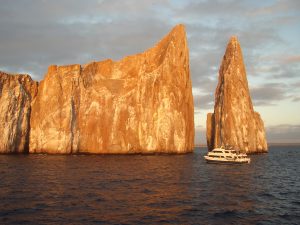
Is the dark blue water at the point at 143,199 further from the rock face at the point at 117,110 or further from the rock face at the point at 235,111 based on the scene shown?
the rock face at the point at 235,111

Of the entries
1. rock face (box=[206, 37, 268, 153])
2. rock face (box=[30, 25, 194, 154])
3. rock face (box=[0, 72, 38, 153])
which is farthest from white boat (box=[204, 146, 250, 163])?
rock face (box=[0, 72, 38, 153])

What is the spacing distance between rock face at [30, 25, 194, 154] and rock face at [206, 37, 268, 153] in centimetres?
1038

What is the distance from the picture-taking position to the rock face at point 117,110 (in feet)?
276

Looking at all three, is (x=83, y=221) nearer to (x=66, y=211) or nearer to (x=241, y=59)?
(x=66, y=211)

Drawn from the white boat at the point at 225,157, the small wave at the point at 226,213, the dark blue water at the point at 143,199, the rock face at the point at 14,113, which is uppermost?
the rock face at the point at 14,113

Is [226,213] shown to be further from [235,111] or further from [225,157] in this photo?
[235,111]

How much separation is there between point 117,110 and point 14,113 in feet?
90.4

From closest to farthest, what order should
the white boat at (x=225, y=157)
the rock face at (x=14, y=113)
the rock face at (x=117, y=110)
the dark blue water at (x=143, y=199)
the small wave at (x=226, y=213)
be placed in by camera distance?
the dark blue water at (x=143, y=199), the small wave at (x=226, y=213), the white boat at (x=225, y=157), the rock face at (x=117, y=110), the rock face at (x=14, y=113)

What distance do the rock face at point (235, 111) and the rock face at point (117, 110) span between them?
10379 mm

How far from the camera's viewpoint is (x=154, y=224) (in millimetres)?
21516

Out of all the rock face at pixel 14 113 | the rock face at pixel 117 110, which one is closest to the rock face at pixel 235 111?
the rock face at pixel 117 110

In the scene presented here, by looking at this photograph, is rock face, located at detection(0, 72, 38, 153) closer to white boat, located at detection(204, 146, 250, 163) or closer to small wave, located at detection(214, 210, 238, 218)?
white boat, located at detection(204, 146, 250, 163)

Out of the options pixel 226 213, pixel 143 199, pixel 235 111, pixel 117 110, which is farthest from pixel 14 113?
pixel 226 213

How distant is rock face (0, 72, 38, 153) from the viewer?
283 feet
